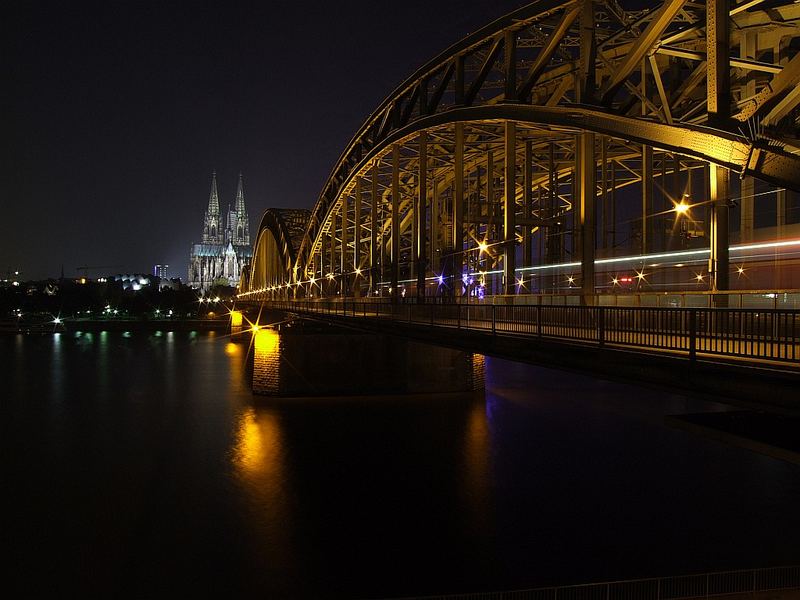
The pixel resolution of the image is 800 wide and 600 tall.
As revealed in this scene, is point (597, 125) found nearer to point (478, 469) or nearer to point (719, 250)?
point (719, 250)

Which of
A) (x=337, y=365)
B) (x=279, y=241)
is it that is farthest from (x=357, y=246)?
(x=279, y=241)

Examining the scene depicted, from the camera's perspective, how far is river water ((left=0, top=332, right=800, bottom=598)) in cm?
1570

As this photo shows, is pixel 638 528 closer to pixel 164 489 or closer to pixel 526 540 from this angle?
pixel 526 540

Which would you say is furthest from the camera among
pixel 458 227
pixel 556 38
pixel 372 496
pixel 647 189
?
pixel 458 227

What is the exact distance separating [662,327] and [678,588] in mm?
6322

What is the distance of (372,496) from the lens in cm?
2108

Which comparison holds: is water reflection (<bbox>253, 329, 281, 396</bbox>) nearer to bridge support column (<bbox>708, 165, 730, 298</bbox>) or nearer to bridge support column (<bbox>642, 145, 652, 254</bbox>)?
bridge support column (<bbox>642, 145, 652, 254</bbox>)

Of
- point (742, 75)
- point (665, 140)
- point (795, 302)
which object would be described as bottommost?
point (795, 302)

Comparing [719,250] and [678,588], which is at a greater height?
[719,250]

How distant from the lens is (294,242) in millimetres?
70938

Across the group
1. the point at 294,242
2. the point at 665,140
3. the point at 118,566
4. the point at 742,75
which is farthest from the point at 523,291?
the point at 294,242

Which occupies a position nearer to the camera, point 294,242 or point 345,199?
point 345,199

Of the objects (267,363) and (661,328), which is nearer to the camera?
(661,328)

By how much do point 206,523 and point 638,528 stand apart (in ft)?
36.8
